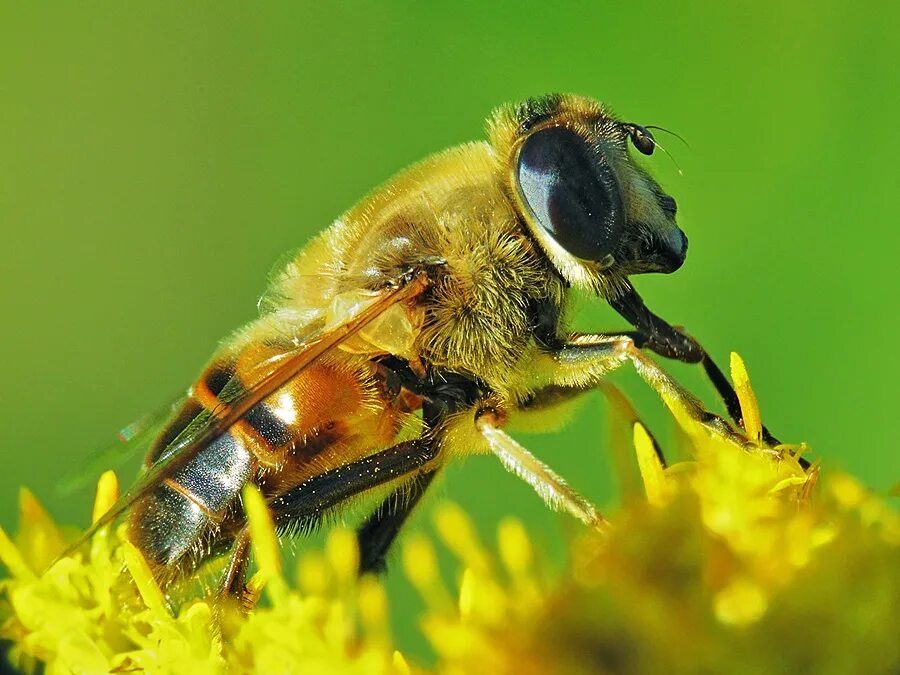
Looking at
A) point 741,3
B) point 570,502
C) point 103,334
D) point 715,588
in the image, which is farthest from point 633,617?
point 103,334

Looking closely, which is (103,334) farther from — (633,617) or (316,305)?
(633,617)

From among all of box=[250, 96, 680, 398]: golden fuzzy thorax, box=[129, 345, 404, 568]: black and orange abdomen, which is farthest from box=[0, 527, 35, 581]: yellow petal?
box=[250, 96, 680, 398]: golden fuzzy thorax

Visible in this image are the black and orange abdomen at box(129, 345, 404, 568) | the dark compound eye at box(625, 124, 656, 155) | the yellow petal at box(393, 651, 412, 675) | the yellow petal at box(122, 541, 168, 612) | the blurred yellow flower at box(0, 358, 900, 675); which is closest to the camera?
the blurred yellow flower at box(0, 358, 900, 675)

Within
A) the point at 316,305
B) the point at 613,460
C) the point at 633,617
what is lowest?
the point at 613,460

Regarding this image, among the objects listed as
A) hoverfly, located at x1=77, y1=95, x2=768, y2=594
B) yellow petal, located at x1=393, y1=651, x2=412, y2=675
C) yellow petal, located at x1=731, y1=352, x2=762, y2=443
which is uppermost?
hoverfly, located at x1=77, y1=95, x2=768, y2=594

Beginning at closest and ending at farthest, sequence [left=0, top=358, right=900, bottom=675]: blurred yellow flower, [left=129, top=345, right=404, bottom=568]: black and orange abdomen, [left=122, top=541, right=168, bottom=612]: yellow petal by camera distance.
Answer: [left=0, top=358, right=900, bottom=675]: blurred yellow flower < [left=122, top=541, right=168, bottom=612]: yellow petal < [left=129, top=345, right=404, bottom=568]: black and orange abdomen

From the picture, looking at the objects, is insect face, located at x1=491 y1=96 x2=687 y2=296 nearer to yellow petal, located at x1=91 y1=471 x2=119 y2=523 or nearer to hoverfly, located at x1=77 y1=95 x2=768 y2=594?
hoverfly, located at x1=77 y1=95 x2=768 y2=594

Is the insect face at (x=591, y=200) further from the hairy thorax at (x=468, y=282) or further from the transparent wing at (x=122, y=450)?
the transparent wing at (x=122, y=450)
